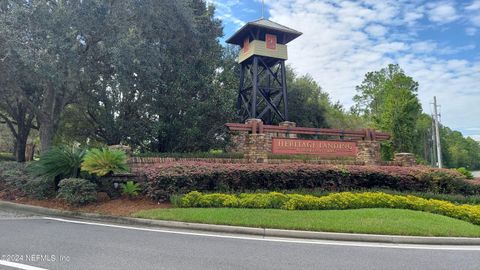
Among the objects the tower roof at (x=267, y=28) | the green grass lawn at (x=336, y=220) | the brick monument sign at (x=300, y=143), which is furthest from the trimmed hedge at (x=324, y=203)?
the tower roof at (x=267, y=28)

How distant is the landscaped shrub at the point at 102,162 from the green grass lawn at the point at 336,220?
7.26 feet

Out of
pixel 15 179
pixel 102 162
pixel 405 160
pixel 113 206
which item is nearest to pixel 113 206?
pixel 113 206

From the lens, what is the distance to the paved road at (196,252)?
514 centimetres

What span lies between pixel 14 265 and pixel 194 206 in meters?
4.80

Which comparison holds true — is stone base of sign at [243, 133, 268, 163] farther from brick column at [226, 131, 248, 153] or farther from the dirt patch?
brick column at [226, 131, 248, 153]

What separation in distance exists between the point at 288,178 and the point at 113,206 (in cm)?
529

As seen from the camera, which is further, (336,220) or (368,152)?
(368,152)

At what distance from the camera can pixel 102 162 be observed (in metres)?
10.0

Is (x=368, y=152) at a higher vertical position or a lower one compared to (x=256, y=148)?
lower

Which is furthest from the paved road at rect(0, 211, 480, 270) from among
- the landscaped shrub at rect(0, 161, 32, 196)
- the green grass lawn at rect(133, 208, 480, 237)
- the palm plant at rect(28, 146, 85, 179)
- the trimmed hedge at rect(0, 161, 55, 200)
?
the landscaped shrub at rect(0, 161, 32, 196)

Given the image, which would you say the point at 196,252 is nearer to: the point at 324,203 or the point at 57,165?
the point at 324,203

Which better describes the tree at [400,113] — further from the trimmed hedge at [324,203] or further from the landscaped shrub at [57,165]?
the landscaped shrub at [57,165]

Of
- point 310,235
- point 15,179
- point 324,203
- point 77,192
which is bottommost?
point 310,235

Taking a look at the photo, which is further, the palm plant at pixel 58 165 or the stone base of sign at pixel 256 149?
the stone base of sign at pixel 256 149
